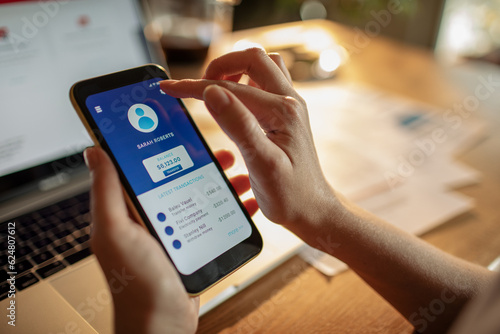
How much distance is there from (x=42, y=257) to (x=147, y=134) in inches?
8.4

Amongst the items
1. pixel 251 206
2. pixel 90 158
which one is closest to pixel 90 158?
pixel 90 158

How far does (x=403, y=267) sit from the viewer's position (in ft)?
1.26

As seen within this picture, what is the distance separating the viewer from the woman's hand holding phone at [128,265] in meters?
0.29

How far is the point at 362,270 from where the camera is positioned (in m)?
0.40

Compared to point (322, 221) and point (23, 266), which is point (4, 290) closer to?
point (23, 266)

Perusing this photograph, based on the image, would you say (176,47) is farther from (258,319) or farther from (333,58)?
(258,319)

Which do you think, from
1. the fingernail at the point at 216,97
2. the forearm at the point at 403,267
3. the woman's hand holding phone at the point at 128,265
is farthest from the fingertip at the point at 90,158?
the forearm at the point at 403,267

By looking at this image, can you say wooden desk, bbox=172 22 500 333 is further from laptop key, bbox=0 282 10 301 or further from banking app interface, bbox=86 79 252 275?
laptop key, bbox=0 282 10 301

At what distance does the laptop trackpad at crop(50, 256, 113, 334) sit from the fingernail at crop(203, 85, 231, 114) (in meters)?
0.24

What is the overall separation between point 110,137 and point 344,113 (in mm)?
627

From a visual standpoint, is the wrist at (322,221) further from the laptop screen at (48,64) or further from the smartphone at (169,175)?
the laptop screen at (48,64)

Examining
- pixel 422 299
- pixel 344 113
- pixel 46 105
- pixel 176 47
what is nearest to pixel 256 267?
pixel 422 299

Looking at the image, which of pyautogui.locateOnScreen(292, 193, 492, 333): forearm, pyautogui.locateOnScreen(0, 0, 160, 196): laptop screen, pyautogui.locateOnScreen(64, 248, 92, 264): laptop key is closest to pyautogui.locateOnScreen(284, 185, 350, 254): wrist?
pyautogui.locateOnScreen(292, 193, 492, 333): forearm

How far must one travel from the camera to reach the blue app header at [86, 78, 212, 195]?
1.21 feet
